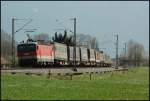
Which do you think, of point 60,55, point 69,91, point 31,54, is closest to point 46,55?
point 31,54

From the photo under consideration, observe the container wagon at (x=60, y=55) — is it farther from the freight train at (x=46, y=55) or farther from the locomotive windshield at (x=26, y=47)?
the locomotive windshield at (x=26, y=47)

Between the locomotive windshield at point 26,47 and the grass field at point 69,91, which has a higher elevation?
the locomotive windshield at point 26,47

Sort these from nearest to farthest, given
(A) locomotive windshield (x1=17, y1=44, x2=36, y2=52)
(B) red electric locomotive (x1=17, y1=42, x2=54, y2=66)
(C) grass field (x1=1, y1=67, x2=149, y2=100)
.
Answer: (C) grass field (x1=1, y1=67, x2=149, y2=100), (B) red electric locomotive (x1=17, y1=42, x2=54, y2=66), (A) locomotive windshield (x1=17, y1=44, x2=36, y2=52)

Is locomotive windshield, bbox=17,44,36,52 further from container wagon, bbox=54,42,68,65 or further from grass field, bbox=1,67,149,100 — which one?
grass field, bbox=1,67,149,100

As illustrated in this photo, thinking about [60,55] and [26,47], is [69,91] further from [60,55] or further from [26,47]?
[60,55]

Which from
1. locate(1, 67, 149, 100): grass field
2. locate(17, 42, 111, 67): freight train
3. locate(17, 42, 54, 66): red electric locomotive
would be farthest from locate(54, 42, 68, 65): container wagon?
locate(1, 67, 149, 100): grass field

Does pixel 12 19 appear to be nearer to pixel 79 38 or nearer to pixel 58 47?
pixel 58 47

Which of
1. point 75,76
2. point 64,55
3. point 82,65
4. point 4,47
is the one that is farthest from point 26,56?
point 4,47

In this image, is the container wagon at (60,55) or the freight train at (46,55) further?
the container wagon at (60,55)

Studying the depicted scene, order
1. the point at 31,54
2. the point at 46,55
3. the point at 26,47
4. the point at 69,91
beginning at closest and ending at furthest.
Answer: the point at 69,91 → the point at 31,54 → the point at 26,47 → the point at 46,55

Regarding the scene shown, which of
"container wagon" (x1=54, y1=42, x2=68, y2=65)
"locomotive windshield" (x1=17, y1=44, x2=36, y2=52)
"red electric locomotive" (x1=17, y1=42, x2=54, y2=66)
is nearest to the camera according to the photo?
"red electric locomotive" (x1=17, y1=42, x2=54, y2=66)

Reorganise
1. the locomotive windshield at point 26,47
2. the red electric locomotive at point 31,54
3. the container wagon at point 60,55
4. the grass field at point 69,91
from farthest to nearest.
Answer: the container wagon at point 60,55, the locomotive windshield at point 26,47, the red electric locomotive at point 31,54, the grass field at point 69,91

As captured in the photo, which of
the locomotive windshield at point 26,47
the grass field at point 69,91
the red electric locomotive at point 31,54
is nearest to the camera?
the grass field at point 69,91

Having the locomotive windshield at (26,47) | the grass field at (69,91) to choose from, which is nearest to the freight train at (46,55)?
the locomotive windshield at (26,47)
